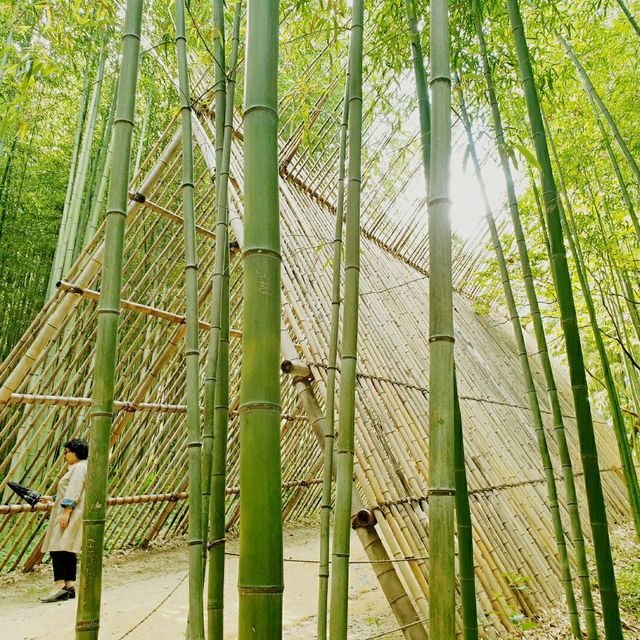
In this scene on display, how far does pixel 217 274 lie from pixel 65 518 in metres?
2.29

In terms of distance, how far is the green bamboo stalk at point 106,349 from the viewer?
777 millimetres

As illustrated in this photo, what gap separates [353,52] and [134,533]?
3876 millimetres

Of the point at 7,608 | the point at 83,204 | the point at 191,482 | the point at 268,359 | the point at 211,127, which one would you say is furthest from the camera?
the point at 83,204

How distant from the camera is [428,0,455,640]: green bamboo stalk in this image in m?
0.66

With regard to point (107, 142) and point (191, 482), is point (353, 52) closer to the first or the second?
point (191, 482)

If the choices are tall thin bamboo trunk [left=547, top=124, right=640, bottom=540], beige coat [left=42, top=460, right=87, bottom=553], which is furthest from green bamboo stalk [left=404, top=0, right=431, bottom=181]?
beige coat [left=42, top=460, right=87, bottom=553]

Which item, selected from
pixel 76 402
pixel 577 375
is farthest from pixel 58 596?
pixel 577 375

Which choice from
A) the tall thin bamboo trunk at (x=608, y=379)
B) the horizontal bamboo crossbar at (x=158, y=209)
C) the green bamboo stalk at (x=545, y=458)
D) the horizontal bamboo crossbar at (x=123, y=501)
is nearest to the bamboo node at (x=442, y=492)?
the green bamboo stalk at (x=545, y=458)

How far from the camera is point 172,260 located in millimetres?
3822

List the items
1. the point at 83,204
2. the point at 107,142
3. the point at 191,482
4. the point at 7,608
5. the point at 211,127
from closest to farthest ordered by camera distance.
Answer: the point at 191,482 < the point at 7,608 < the point at 211,127 < the point at 107,142 < the point at 83,204

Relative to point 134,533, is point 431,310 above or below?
above

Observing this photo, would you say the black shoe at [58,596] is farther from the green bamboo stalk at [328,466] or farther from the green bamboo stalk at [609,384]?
the green bamboo stalk at [609,384]

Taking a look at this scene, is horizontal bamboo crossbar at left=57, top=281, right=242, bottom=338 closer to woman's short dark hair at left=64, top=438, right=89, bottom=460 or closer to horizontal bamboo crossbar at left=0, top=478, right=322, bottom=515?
woman's short dark hair at left=64, top=438, right=89, bottom=460

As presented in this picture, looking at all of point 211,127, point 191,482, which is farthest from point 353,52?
point 211,127
